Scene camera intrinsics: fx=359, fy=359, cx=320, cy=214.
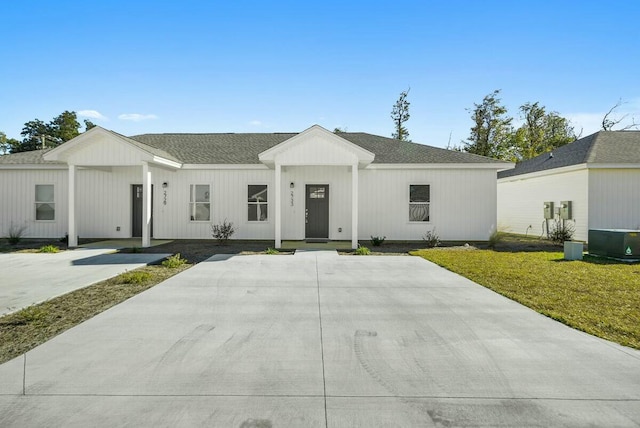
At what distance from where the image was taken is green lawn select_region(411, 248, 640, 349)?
502 centimetres

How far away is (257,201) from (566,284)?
10.9 metres

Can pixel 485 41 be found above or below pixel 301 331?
above

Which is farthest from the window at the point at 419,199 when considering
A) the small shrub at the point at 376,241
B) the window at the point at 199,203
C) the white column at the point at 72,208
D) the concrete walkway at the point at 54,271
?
the white column at the point at 72,208

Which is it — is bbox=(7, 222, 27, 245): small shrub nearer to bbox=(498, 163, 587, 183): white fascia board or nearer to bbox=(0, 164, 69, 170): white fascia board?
bbox=(0, 164, 69, 170): white fascia board

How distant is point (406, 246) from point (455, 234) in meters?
2.58

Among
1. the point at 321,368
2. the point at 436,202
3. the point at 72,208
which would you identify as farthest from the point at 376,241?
the point at 72,208

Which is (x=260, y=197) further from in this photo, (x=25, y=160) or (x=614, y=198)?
(x=614, y=198)

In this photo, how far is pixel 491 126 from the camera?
35.2 meters

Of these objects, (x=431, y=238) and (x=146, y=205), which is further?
(x=431, y=238)

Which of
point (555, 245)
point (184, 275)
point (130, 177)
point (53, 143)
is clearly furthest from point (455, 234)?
point (53, 143)

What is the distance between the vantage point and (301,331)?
464 cm

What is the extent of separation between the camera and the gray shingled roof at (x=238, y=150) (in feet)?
48.2

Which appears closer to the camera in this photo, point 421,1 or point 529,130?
point 421,1

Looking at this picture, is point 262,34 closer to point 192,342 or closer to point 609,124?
point 192,342
